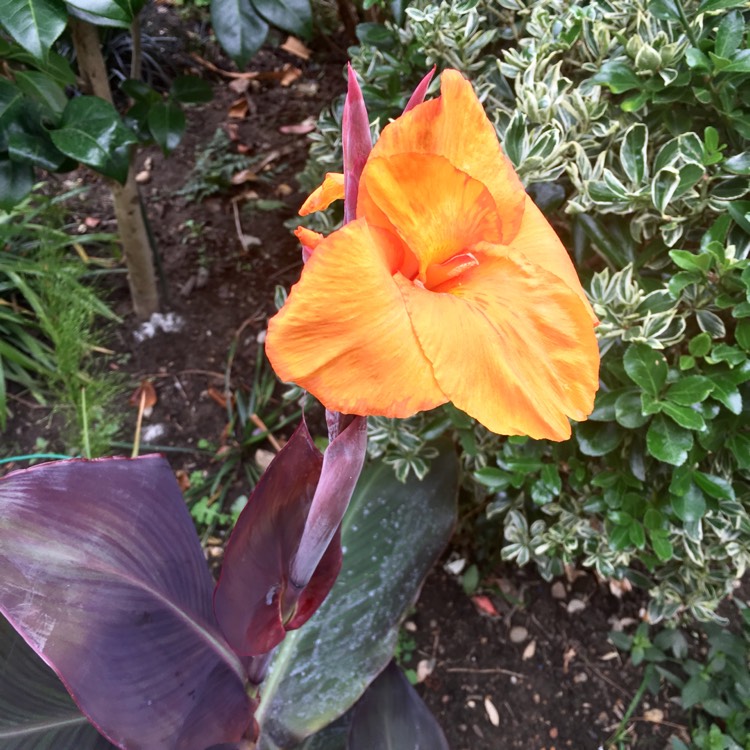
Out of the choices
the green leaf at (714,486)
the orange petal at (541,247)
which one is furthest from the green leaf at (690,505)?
the orange petal at (541,247)

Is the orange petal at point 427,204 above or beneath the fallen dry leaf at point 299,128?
above

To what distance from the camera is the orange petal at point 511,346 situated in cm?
49

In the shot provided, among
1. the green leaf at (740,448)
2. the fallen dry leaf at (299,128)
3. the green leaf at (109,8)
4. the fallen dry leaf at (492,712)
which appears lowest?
the fallen dry leaf at (492,712)

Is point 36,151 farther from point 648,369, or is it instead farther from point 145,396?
point 648,369

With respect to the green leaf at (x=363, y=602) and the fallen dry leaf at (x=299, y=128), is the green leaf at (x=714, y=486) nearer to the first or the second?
the green leaf at (x=363, y=602)

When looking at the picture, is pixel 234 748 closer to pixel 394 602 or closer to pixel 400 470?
pixel 394 602

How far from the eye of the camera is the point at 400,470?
1.34m

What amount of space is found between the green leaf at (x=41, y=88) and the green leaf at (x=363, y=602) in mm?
1027

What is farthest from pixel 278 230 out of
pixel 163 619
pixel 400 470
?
pixel 163 619

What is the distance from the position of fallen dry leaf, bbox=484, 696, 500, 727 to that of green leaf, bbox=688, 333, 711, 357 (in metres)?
0.95

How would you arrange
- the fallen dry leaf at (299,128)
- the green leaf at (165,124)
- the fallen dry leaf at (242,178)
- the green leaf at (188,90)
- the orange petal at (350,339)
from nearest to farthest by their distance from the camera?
the orange petal at (350,339), the green leaf at (165,124), the green leaf at (188,90), the fallen dry leaf at (242,178), the fallen dry leaf at (299,128)

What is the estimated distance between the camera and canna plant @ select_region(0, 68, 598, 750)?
475 millimetres

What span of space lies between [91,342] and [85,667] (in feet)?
4.59

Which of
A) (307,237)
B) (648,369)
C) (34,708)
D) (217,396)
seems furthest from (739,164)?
(217,396)
